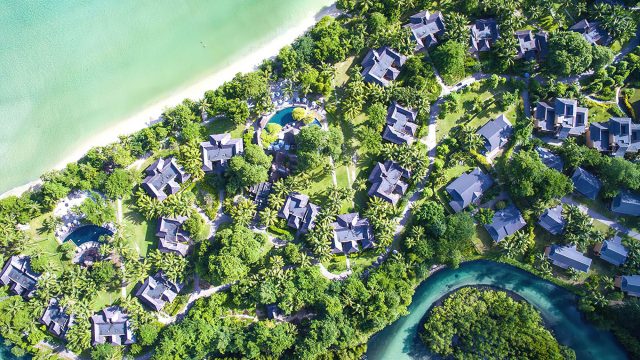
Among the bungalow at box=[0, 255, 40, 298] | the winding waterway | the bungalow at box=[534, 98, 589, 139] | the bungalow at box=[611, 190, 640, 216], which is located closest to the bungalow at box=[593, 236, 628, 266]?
the bungalow at box=[611, 190, 640, 216]

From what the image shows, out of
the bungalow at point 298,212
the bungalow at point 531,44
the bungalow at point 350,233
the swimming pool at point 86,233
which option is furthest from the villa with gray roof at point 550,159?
the swimming pool at point 86,233

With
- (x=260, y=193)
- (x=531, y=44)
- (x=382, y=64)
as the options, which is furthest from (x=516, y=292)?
(x=260, y=193)

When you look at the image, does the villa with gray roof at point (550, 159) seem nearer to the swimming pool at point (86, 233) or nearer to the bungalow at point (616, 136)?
the bungalow at point (616, 136)

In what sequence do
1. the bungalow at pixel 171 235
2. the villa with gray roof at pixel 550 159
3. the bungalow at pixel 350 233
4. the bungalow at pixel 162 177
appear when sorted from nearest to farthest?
1. the bungalow at pixel 171 235
2. the bungalow at pixel 162 177
3. the bungalow at pixel 350 233
4. the villa with gray roof at pixel 550 159

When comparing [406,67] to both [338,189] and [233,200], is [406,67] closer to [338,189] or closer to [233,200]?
[338,189]

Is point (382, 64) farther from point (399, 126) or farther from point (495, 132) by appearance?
point (495, 132)
